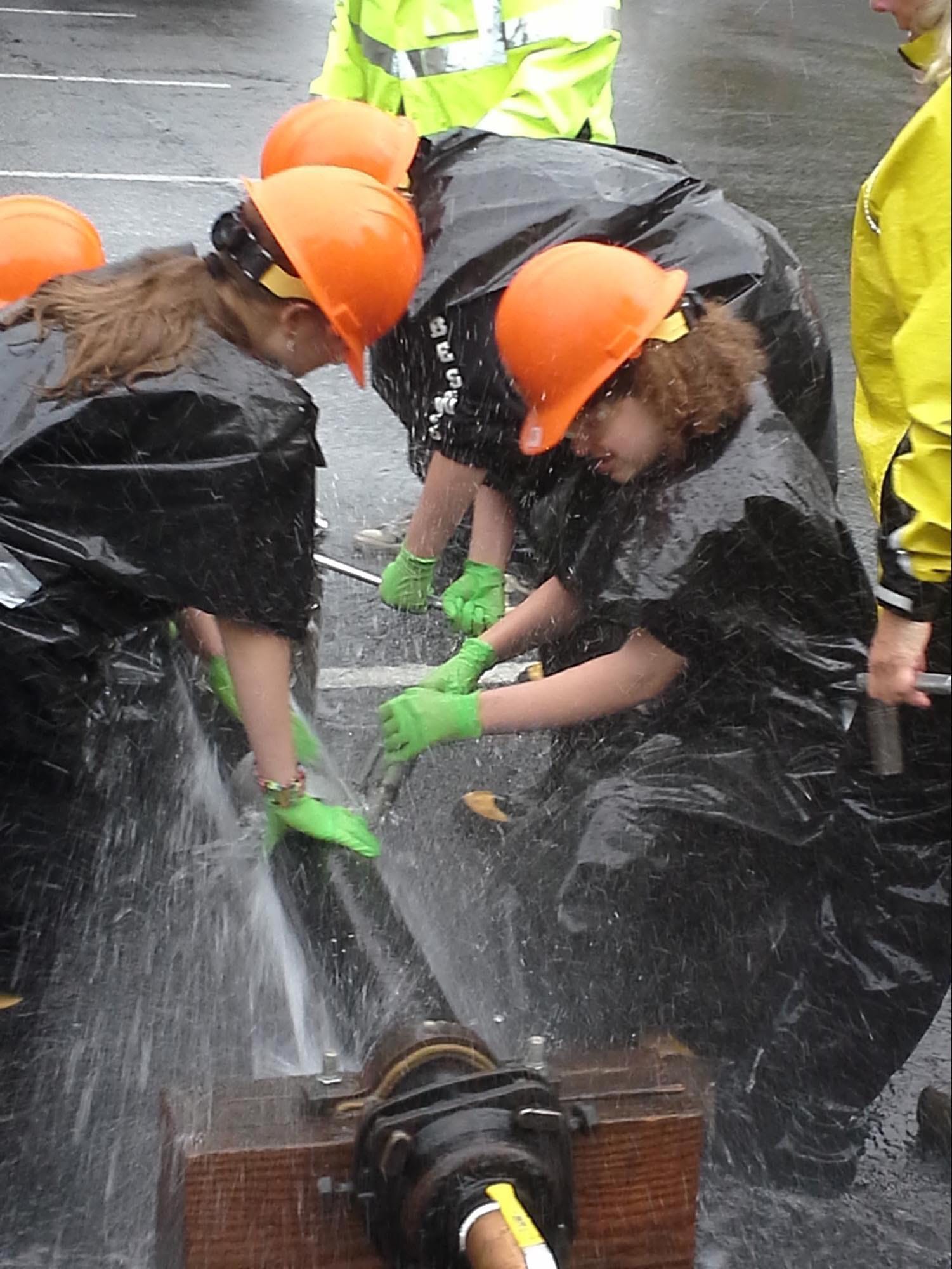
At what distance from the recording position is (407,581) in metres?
3.85

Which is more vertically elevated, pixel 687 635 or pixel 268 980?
pixel 687 635

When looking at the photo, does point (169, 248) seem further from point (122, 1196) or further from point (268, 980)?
point (122, 1196)

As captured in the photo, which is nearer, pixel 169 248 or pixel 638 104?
pixel 169 248

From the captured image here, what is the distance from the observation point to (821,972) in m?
2.86

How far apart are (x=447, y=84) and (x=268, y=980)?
103 inches

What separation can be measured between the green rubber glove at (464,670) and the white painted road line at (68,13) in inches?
463

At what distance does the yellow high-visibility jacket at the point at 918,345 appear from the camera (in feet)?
6.66

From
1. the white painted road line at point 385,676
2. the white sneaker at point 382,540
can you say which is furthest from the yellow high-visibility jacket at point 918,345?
the white sneaker at point 382,540

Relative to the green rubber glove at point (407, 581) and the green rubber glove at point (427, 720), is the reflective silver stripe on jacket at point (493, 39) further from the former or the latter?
the green rubber glove at point (427, 720)

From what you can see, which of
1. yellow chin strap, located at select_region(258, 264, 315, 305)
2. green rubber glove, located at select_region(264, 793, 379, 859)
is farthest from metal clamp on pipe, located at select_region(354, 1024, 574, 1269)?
yellow chin strap, located at select_region(258, 264, 315, 305)

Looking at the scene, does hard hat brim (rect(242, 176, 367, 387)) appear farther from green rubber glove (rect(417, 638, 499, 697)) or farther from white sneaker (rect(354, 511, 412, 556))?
white sneaker (rect(354, 511, 412, 556))

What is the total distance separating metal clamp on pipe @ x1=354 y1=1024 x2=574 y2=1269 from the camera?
5.39 feet

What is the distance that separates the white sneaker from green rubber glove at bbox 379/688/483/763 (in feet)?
6.98

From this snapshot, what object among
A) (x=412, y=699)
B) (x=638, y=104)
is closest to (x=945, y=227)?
(x=412, y=699)
